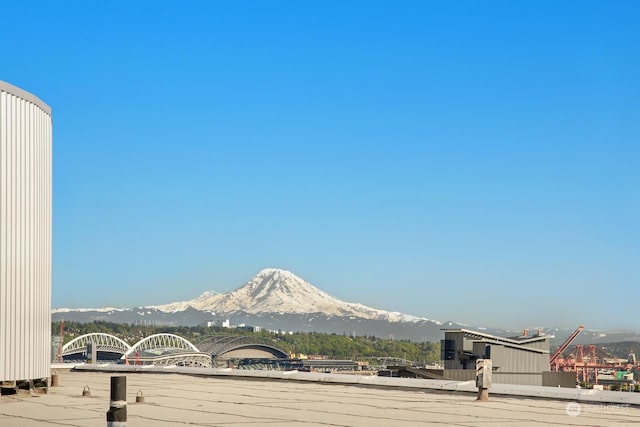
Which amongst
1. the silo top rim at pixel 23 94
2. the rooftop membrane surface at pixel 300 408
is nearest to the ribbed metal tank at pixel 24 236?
the silo top rim at pixel 23 94

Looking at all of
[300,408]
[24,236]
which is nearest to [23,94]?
[24,236]

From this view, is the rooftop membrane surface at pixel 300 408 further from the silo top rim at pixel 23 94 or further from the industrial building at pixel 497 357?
the industrial building at pixel 497 357

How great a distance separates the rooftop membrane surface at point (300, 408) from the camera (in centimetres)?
1888

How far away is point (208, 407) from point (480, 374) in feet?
22.7

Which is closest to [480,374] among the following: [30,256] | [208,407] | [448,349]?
[208,407]

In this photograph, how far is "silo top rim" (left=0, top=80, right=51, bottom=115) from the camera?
2661 cm

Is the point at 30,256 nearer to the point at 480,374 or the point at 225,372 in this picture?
the point at 225,372

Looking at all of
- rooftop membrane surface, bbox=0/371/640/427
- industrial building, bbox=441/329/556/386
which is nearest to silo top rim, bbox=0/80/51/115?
rooftop membrane surface, bbox=0/371/640/427

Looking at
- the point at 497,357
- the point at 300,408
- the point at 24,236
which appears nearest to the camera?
the point at 300,408

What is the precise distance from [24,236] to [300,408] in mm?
10210

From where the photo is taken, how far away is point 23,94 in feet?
90.4

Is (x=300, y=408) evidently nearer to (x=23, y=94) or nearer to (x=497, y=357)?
(x=23, y=94)

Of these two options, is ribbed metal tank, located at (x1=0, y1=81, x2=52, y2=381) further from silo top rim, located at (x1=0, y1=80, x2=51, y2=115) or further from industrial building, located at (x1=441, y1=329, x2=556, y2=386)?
industrial building, located at (x1=441, y1=329, x2=556, y2=386)

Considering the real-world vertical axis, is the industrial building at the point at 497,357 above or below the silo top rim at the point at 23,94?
below
